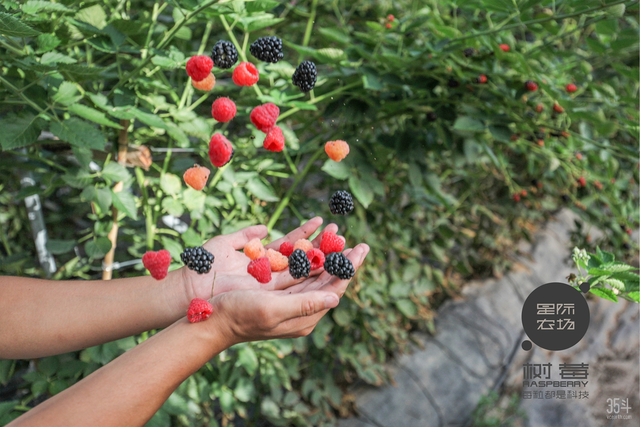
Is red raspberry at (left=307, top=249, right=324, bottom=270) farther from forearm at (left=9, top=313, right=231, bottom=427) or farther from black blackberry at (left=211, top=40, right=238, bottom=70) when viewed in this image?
black blackberry at (left=211, top=40, right=238, bottom=70)

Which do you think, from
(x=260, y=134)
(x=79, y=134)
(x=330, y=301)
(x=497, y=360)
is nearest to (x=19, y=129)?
(x=79, y=134)

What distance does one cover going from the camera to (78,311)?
729 mm

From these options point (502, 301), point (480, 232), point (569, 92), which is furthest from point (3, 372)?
point (502, 301)

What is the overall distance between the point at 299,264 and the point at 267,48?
33cm

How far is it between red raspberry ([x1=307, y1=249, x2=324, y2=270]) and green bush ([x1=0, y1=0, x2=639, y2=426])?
20 centimetres

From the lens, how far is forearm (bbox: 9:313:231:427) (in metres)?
0.51

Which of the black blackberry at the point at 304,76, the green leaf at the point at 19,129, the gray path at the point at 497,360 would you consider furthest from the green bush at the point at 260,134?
the gray path at the point at 497,360

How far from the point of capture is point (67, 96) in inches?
27.2

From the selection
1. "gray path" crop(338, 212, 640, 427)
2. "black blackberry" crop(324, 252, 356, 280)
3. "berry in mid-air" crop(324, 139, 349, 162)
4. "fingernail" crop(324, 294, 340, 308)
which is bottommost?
"gray path" crop(338, 212, 640, 427)

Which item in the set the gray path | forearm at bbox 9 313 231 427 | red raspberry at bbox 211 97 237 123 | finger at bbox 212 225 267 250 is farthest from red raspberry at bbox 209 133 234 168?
the gray path

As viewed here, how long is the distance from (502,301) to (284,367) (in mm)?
1355

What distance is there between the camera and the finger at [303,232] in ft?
2.42

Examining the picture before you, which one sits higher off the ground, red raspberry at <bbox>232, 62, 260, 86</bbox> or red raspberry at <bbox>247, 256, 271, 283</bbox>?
red raspberry at <bbox>232, 62, 260, 86</bbox>

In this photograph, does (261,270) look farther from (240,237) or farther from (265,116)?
(265,116)
